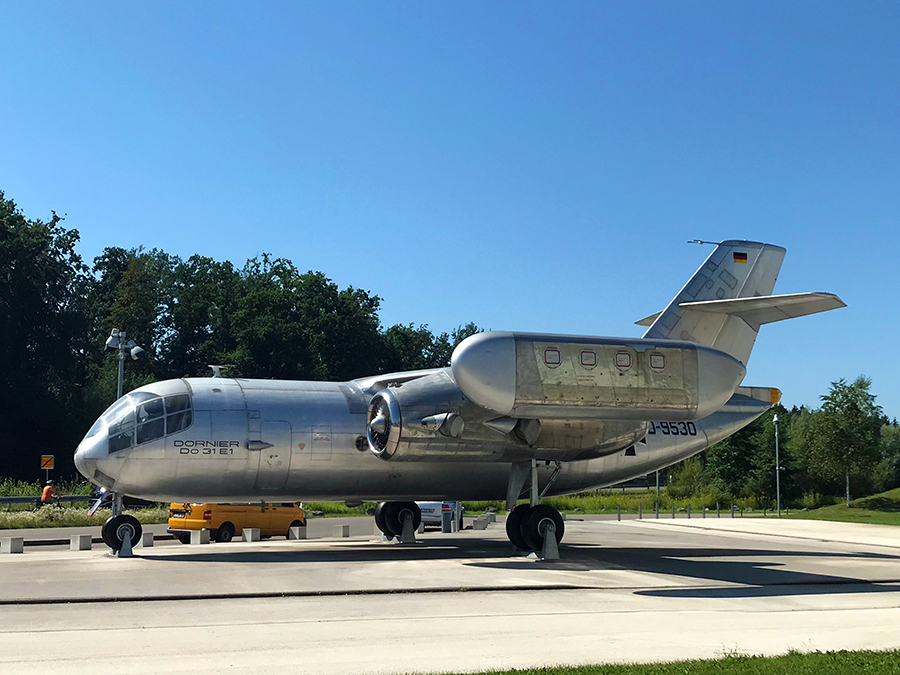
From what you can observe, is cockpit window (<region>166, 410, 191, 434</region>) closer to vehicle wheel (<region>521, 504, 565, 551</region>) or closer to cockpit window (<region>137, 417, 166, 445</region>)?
cockpit window (<region>137, 417, 166, 445</region>)

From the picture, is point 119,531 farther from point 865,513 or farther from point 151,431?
point 865,513

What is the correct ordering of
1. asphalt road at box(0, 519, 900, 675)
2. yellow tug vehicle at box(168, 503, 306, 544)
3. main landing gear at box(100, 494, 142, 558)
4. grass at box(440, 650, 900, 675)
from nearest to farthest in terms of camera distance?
grass at box(440, 650, 900, 675) < asphalt road at box(0, 519, 900, 675) < main landing gear at box(100, 494, 142, 558) < yellow tug vehicle at box(168, 503, 306, 544)

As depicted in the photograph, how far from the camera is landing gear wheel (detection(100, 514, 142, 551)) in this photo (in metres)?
20.7

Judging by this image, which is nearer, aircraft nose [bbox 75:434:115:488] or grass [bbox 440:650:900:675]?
grass [bbox 440:650:900:675]

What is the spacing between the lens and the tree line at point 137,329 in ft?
213

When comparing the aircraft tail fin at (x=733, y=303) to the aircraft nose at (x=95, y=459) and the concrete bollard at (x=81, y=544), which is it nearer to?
the aircraft nose at (x=95, y=459)

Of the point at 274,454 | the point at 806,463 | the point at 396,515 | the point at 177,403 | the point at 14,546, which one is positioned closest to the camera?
the point at 177,403

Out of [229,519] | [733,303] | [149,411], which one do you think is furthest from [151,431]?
[733,303]

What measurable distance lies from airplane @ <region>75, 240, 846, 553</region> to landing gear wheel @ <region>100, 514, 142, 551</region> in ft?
0.16

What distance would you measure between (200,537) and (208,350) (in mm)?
57652

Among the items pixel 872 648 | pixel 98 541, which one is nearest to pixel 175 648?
pixel 872 648

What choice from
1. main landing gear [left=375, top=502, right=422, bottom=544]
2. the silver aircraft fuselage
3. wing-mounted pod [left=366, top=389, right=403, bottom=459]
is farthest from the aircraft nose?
main landing gear [left=375, top=502, right=422, bottom=544]

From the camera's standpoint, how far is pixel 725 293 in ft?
83.6

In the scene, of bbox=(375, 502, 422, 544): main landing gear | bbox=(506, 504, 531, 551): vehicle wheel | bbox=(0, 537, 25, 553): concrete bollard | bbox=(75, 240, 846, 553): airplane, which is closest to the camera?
bbox=(75, 240, 846, 553): airplane
